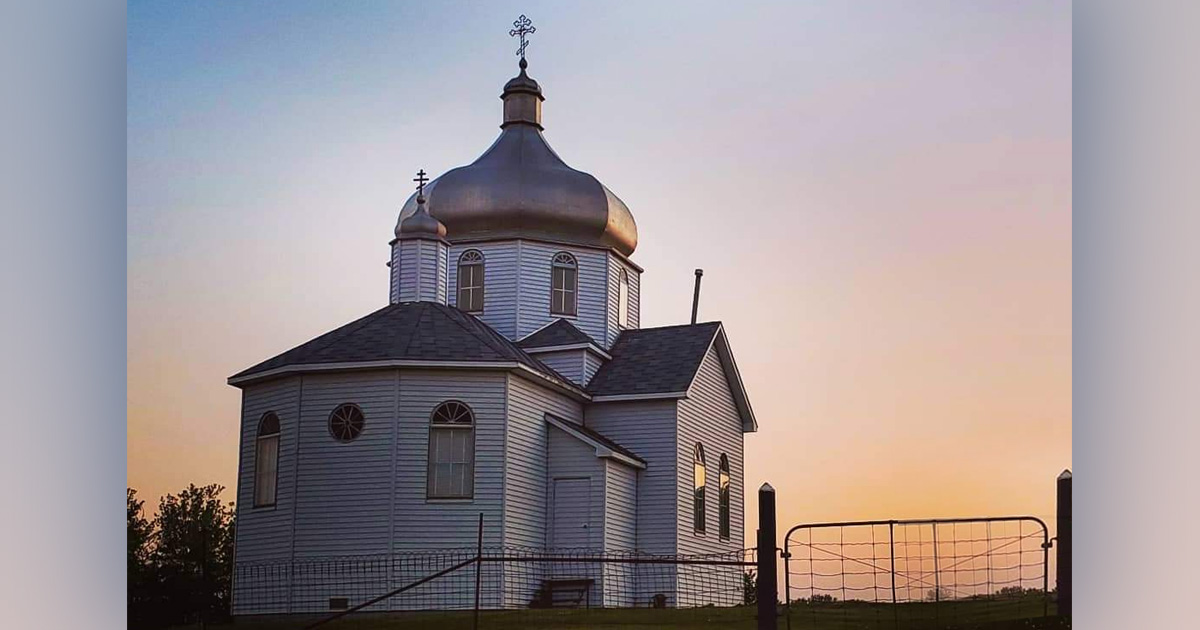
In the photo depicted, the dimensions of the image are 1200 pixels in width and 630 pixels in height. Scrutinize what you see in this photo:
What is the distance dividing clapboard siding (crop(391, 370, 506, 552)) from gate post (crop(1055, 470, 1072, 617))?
2.06m

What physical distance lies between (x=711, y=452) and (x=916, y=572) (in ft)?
2.99

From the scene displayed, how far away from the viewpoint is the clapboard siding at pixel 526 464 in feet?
19.7

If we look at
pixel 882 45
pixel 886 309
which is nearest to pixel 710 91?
pixel 882 45

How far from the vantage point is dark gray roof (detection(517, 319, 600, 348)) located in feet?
21.1

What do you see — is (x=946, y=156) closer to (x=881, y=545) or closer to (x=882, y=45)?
(x=882, y=45)

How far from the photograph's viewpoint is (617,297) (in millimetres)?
6355

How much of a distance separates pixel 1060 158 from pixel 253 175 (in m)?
3.08

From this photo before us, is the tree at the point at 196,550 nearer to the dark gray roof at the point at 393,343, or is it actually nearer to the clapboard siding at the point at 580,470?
the dark gray roof at the point at 393,343

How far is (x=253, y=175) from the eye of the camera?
6113 millimetres

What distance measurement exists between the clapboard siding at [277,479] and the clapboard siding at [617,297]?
1252 millimetres

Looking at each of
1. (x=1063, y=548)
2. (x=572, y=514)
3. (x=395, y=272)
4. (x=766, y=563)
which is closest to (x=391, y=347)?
(x=395, y=272)

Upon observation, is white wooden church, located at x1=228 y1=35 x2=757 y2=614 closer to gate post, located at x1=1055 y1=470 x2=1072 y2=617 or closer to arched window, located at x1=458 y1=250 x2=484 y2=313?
arched window, located at x1=458 y1=250 x2=484 y2=313

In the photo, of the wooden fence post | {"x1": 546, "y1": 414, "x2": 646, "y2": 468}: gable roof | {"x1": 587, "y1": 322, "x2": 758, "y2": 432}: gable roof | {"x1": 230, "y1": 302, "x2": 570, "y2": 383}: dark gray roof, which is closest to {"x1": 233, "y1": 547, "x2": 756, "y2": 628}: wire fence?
{"x1": 546, "y1": 414, "x2": 646, "y2": 468}: gable roof

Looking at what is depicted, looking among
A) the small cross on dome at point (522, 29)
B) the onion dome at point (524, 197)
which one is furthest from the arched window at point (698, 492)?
the small cross on dome at point (522, 29)
